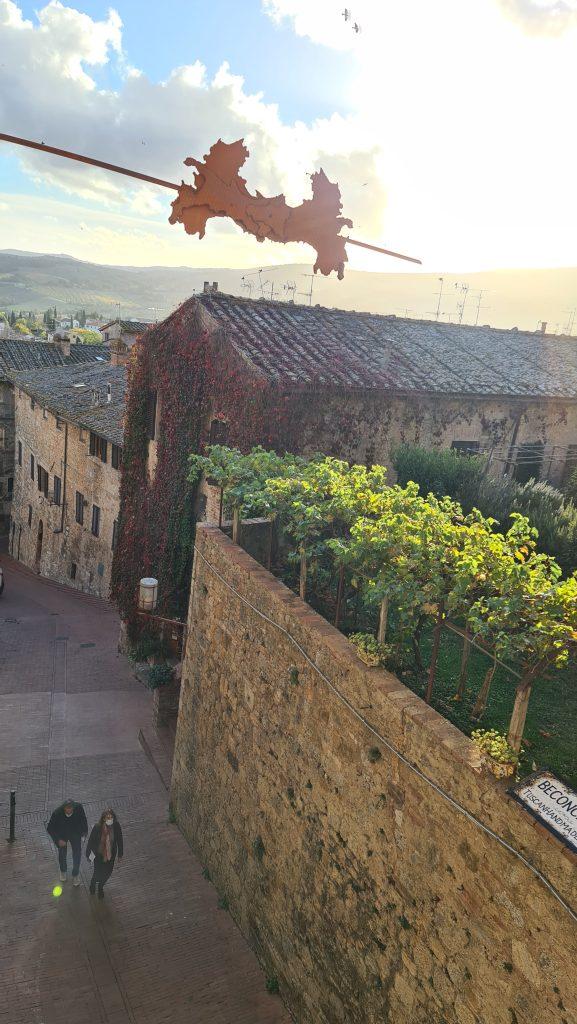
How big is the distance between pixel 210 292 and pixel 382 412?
5193 millimetres

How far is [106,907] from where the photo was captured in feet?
31.3

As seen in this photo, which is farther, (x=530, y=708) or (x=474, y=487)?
(x=474, y=487)

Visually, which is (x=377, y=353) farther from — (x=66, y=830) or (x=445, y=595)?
(x=66, y=830)

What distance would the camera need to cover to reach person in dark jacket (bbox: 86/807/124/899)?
9.56 meters

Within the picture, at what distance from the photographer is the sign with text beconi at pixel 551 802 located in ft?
13.8

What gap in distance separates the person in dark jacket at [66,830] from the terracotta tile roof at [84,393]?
12933 mm

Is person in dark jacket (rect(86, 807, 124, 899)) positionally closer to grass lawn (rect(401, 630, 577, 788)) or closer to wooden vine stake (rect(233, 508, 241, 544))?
wooden vine stake (rect(233, 508, 241, 544))

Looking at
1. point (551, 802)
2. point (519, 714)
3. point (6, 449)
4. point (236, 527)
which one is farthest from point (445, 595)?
point (6, 449)

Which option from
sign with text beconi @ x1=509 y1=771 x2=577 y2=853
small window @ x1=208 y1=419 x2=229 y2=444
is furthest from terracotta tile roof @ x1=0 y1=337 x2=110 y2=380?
sign with text beconi @ x1=509 y1=771 x2=577 y2=853

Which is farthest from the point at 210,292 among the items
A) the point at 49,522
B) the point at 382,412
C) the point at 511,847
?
the point at 49,522

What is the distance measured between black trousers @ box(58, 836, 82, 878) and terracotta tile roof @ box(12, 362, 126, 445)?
1309 centimetres

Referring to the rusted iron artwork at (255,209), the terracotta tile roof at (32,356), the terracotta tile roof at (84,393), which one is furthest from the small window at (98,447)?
the rusted iron artwork at (255,209)

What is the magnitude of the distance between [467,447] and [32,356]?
31185 mm

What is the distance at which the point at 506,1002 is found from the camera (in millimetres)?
4582
